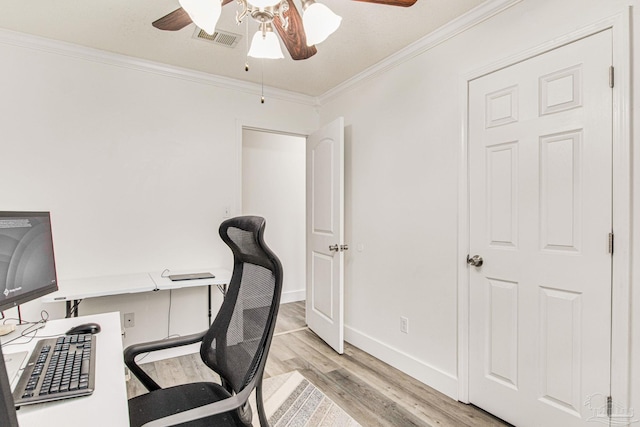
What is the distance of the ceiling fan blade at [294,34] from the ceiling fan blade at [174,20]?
0.42 m

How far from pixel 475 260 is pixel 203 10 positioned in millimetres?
1963

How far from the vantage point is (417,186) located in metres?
2.50

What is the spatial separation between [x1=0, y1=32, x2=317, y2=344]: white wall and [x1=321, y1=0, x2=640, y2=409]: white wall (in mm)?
1241

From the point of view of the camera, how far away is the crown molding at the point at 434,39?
1.98 meters

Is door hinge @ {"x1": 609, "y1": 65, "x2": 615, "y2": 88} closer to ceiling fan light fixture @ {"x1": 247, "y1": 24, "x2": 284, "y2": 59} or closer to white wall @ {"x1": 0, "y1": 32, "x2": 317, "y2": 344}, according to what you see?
ceiling fan light fixture @ {"x1": 247, "y1": 24, "x2": 284, "y2": 59}

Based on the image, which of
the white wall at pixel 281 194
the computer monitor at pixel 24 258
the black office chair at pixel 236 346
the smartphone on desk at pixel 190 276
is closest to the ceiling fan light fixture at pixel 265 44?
the black office chair at pixel 236 346

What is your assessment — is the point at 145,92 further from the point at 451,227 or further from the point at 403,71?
the point at 451,227

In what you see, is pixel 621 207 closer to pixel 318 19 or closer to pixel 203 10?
pixel 318 19

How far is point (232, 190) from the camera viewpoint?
3.23 m

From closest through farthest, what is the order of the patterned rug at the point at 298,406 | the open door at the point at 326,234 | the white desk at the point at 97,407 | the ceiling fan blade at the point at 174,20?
the white desk at the point at 97,407 → the ceiling fan blade at the point at 174,20 → the patterned rug at the point at 298,406 → the open door at the point at 326,234

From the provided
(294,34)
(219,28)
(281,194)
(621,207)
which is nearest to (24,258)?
(294,34)

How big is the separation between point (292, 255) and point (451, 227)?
2.81 metres

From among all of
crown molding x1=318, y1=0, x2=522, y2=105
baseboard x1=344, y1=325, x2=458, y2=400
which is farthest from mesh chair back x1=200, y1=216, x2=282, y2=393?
crown molding x1=318, y1=0, x2=522, y2=105

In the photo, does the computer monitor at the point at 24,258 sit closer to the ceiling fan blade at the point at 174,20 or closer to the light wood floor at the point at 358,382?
the ceiling fan blade at the point at 174,20
